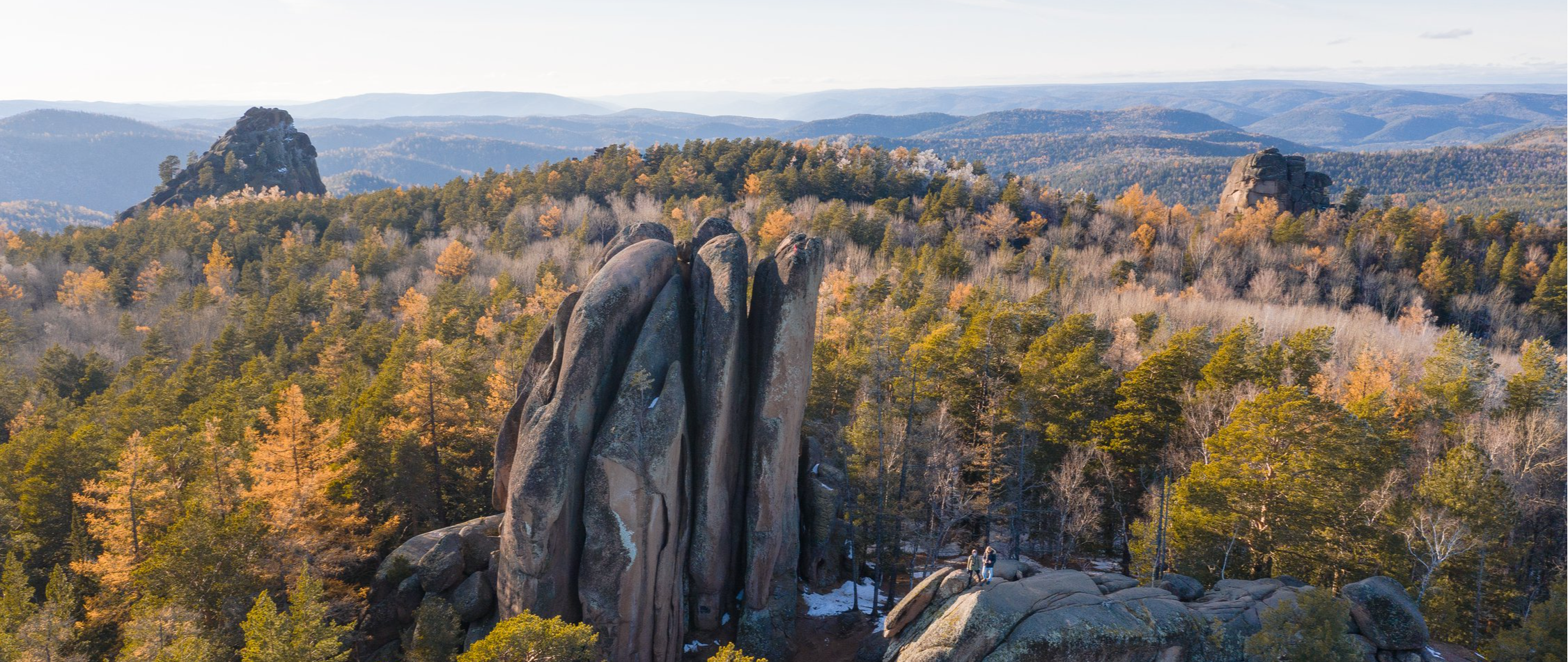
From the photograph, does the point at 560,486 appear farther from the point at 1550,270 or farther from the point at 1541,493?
the point at 1550,270

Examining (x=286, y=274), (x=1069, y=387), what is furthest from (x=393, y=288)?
(x=1069, y=387)

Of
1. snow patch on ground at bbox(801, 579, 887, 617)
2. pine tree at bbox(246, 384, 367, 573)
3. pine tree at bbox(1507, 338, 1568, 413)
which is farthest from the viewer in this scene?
pine tree at bbox(1507, 338, 1568, 413)

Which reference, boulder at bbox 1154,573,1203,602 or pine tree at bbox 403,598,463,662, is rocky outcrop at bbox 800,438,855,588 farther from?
pine tree at bbox 403,598,463,662

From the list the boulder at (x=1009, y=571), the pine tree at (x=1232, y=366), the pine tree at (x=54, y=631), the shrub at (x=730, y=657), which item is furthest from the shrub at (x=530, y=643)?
the pine tree at (x=1232, y=366)

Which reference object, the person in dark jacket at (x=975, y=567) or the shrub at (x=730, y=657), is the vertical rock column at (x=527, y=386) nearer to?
the shrub at (x=730, y=657)

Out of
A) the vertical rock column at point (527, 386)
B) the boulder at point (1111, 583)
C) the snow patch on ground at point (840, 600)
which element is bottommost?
the snow patch on ground at point (840, 600)

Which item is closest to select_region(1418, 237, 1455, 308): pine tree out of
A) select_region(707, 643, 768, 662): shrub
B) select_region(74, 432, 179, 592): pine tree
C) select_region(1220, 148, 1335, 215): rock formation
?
select_region(1220, 148, 1335, 215): rock formation
